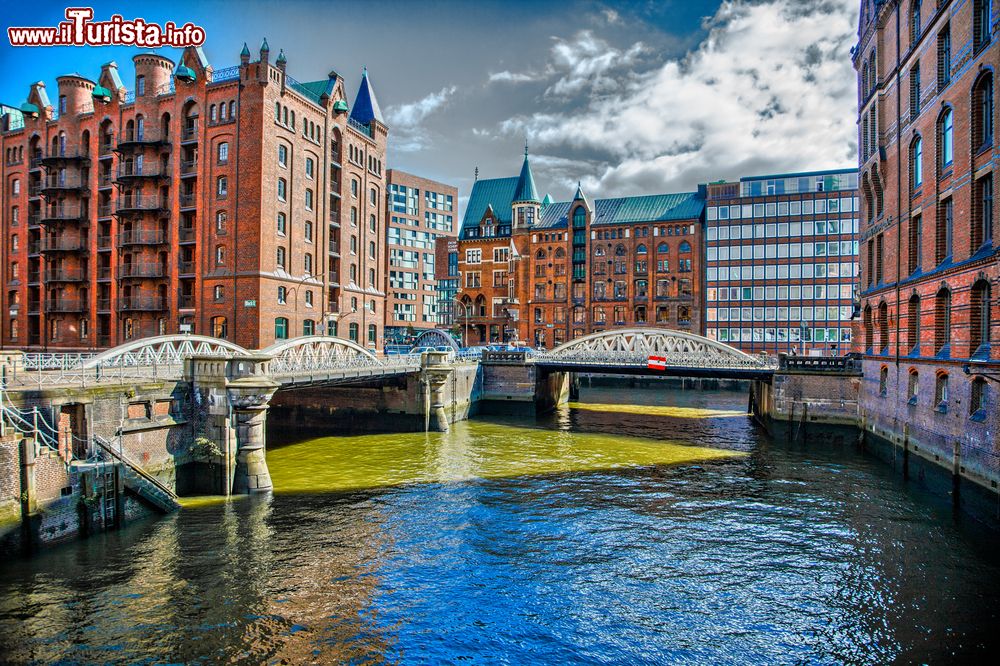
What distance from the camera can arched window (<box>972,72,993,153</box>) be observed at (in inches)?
874

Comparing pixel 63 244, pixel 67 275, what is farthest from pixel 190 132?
pixel 67 275

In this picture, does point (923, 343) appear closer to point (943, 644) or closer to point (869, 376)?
point (869, 376)

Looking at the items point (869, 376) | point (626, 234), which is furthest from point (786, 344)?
point (869, 376)

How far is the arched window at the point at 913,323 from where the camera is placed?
28.9 m

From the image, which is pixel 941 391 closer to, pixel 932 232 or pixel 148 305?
pixel 932 232

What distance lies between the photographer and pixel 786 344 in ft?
250

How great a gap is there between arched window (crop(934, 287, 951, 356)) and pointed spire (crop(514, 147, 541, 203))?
66415mm

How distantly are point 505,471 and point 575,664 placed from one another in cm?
1675

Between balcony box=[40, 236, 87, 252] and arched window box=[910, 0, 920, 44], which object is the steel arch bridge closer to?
arched window box=[910, 0, 920, 44]

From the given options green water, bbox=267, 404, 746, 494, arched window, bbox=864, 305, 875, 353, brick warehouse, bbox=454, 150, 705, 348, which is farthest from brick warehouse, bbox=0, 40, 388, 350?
arched window, bbox=864, 305, 875, 353

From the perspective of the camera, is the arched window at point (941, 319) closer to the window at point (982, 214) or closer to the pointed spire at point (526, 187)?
the window at point (982, 214)

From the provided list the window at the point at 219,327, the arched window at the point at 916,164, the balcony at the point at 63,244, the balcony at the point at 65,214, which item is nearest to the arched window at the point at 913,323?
the arched window at the point at 916,164

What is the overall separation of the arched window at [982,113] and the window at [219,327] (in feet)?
147

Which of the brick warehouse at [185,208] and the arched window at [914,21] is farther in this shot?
the brick warehouse at [185,208]
